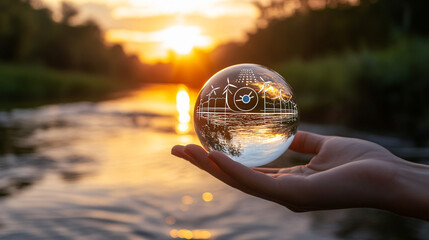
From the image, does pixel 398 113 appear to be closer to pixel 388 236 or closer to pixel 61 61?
pixel 388 236

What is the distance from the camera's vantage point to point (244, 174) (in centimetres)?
295

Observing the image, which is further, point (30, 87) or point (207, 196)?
point (30, 87)

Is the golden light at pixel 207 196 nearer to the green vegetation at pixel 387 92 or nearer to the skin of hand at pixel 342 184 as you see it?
the skin of hand at pixel 342 184

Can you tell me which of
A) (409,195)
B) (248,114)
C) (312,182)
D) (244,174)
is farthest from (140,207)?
(409,195)

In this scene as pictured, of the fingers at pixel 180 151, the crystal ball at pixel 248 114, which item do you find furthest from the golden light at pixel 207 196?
the fingers at pixel 180 151

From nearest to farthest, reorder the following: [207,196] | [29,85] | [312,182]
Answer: [312,182]
[207,196]
[29,85]

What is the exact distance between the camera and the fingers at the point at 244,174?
2.92 m

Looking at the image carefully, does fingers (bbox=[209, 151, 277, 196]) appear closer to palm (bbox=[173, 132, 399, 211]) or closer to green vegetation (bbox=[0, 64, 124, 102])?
palm (bbox=[173, 132, 399, 211])

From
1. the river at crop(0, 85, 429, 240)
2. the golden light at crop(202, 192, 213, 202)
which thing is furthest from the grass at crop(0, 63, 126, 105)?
the golden light at crop(202, 192, 213, 202)

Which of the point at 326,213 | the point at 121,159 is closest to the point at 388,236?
the point at 326,213

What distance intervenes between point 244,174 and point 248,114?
0.74m

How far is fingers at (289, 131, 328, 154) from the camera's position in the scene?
13.2ft

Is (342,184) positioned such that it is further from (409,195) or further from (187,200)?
(187,200)

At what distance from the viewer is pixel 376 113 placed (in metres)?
17.6
